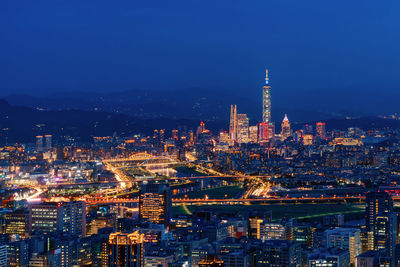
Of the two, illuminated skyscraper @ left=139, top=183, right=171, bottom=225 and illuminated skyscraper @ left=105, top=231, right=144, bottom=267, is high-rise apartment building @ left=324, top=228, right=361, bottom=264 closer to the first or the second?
illuminated skyscraper @ left=105, top=231, right=144, bottom=267

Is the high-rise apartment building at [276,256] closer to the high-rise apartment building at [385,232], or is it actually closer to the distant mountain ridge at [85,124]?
the high-rise apartment building at [385,232]

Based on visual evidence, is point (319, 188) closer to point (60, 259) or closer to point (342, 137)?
point (60, 259)

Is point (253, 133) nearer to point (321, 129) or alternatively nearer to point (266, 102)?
point (266, 102)

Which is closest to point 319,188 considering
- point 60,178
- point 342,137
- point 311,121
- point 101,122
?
point 60,178

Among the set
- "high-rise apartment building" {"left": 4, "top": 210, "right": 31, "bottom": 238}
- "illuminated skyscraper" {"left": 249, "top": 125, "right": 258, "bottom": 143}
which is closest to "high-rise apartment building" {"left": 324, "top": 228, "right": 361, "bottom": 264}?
"high-rise apartment building" {"left": 4, "top": 210, "right": 31, "bottom": 238}

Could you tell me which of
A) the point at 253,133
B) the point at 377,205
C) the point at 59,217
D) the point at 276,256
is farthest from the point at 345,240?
the point at 253,133
